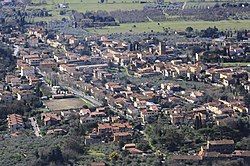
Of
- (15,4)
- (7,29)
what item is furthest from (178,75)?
(15,4)

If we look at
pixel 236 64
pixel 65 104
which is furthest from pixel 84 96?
pixel 236 64

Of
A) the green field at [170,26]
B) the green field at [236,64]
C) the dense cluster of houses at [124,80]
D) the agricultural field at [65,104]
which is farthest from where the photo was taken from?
the green field at [170,26]

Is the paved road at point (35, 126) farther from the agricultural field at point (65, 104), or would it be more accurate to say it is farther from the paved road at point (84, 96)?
the paved road at point (84, 96)

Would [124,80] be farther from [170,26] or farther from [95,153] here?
[170,26]

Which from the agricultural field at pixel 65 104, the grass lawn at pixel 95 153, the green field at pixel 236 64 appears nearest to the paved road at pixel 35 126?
the agricultural field at pixel 65 104

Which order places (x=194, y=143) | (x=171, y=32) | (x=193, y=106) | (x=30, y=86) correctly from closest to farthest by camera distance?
1. (x=194, y=143)
2. (x=193, y=106)
3. (x=30, y=86)
4. (x=171, y=32)

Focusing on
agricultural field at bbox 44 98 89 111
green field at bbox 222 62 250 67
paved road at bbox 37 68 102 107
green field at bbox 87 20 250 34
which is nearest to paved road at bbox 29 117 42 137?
agricultural field at bbox 44 98 89 111

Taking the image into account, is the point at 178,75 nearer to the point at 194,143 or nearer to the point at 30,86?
the point at 30,86

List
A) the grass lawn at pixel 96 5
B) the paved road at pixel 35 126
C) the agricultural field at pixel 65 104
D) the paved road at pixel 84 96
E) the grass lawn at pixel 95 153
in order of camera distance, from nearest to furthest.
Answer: the grass lawn at pixel 95 153, the paved road at pixel 35 126, the agricultural field at pixel 65 104, the paved road at pixel 84 96, the grass lawn at pixel 96 5

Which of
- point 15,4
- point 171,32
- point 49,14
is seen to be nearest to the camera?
point 171,32
